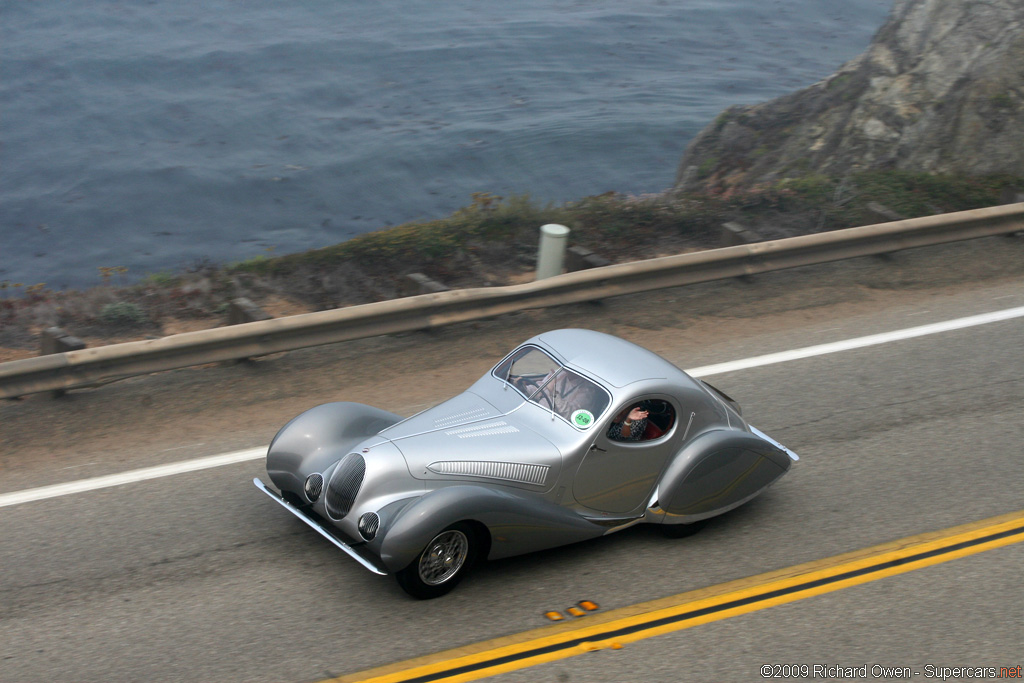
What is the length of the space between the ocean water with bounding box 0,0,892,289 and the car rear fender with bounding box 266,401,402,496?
567 inches

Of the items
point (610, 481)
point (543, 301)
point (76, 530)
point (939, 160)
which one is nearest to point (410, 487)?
point (610, 481)

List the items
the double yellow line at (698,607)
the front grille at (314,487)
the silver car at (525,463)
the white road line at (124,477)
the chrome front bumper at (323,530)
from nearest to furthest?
the double yellow line at (698,607) → the chrome front bumper at (323,530) → the silver car at (525,463) → the front grille at (314,487) → the white road line at (124,477)

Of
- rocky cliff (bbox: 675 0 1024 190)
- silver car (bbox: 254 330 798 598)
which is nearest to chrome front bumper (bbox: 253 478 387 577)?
silver car (bbox: 254 330 798 598)

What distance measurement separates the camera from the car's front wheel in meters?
5.55

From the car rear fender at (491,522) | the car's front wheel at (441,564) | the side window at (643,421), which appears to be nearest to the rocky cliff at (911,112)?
the side window at (643,421)

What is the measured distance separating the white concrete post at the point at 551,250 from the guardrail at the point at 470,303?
254 mm

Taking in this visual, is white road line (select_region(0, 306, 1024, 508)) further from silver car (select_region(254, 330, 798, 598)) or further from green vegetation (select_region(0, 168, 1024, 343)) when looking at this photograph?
green vegetation (select_region(0, 168, 1024, 343))

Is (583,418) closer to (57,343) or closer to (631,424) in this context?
(631,424)

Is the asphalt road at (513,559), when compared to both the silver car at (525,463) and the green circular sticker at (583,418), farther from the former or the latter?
the green circular sticker at (583,418)

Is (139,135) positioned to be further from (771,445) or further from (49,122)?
(771,445)

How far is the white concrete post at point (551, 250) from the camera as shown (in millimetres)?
9867

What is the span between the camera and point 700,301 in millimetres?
10391

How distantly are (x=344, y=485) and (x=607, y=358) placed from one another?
6.64 feet

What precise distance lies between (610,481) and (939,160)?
10375mm
